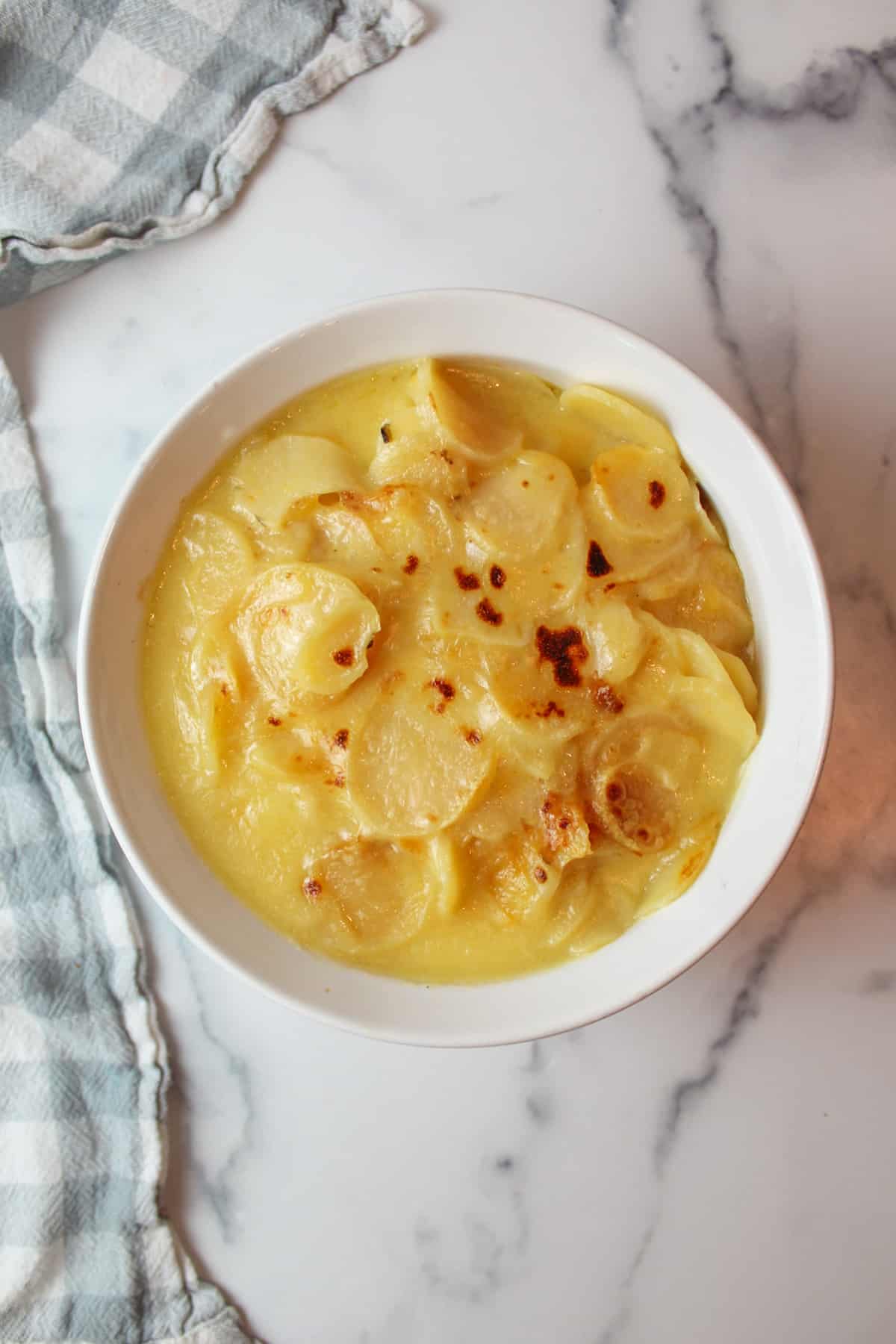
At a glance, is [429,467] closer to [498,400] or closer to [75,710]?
[498,400]

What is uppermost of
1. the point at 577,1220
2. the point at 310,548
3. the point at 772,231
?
the point at 772,231

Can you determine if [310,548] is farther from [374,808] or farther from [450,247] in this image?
[450,247]

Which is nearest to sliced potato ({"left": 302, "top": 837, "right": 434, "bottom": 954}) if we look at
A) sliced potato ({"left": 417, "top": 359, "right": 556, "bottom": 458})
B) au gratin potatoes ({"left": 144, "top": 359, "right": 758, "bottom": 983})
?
au gratin potatoes ({"left": 144, "top": 359, "right": 758, "bottom": 983})

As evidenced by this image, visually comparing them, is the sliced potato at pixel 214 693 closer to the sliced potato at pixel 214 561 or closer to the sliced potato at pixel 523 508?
the sliced potato at pixel 214 561

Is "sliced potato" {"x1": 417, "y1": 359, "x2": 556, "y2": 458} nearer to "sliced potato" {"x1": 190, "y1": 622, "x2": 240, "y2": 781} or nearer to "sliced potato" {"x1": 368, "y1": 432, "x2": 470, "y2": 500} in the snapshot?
"sliced potato" {"x1": 368, "y1": 432, "x2": 470, "y2": 500}

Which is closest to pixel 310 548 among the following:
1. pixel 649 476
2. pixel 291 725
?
pixel 291 725
